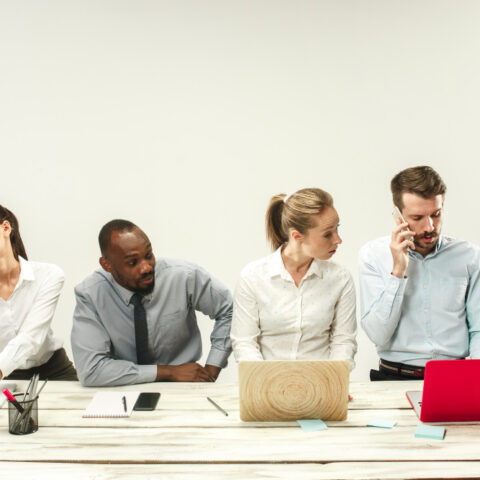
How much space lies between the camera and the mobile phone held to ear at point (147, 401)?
5.57ft

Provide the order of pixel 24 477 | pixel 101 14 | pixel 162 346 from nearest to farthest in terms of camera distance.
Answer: pixel 24 477
pixel 162 346
pixel 101 14

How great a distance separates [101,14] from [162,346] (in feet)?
6.58

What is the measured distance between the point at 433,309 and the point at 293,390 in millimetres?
962

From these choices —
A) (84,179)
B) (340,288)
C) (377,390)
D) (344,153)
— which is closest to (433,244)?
(340,288)

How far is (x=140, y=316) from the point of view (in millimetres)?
2275

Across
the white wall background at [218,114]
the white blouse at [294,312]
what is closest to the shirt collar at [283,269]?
the white blouse at [294,312]

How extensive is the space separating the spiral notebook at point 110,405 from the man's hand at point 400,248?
112 centimetres

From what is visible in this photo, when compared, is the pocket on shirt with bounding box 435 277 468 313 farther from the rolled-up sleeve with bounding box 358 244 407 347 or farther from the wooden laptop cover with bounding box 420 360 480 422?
the wooden laptop cover with bounding box 420 360 480 422

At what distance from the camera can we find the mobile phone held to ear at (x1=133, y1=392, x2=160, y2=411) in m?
1.70

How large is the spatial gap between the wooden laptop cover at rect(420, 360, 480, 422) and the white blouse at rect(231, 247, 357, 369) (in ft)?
1.79

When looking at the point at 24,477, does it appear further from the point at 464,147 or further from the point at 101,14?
the point at 464,147

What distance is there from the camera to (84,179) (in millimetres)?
3197

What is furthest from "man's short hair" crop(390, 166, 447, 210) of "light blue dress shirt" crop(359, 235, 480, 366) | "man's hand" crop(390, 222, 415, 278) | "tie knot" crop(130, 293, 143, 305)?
"tie knot" crop(130, 293, 143, 305)

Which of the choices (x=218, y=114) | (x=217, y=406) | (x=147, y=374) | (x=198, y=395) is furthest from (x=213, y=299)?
(x=218, y=114)
